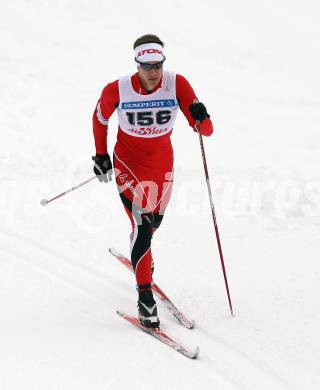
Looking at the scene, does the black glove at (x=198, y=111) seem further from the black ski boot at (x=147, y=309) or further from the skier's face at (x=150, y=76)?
the black ski boot at (x=147, y=309)

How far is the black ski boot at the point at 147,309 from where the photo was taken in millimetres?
4754

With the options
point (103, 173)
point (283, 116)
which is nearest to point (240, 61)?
point (283, 116)

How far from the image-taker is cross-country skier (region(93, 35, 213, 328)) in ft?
15.5

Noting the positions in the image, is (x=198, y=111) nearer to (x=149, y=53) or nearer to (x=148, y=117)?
(x=148, y=117)

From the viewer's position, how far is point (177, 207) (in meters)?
7.79

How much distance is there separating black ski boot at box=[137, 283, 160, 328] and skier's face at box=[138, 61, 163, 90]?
181 cm

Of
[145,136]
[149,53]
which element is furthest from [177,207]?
[149,53]

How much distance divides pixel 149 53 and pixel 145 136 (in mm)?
807

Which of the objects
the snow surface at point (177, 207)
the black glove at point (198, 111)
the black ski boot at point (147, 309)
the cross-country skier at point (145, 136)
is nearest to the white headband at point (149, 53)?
the cross-country skier at point (145, 136)

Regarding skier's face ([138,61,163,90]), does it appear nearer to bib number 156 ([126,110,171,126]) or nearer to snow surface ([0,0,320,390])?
bib number 156 ([126,110,171,126])

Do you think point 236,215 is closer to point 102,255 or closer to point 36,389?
point 102,255

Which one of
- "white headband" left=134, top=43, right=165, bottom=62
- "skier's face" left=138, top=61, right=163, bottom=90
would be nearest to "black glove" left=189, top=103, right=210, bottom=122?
"skier's face" left=138, top=61, right=163, bottom=90

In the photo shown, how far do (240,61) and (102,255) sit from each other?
8246 millimetres

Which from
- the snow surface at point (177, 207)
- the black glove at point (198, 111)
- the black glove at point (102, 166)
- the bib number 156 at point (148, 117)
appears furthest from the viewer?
the black glove at point (102, 166)
